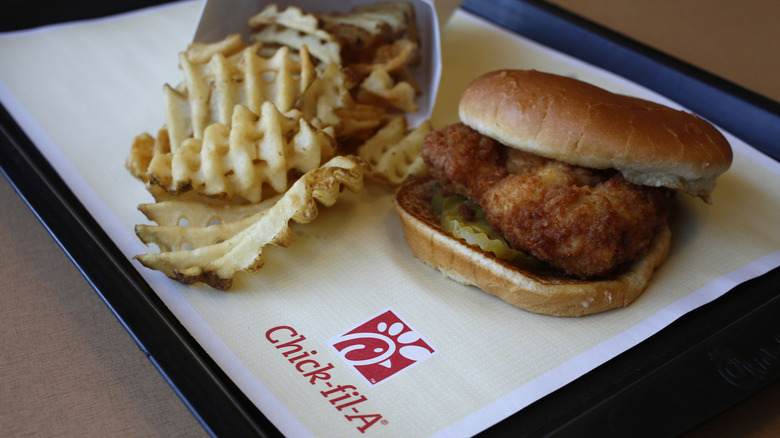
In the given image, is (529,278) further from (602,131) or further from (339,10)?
A: (339,10)

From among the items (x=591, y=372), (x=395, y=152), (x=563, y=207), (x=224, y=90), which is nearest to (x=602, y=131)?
(x=563, y=207)

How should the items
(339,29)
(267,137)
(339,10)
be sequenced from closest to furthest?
(267,137) → (339,29) → (339,10)

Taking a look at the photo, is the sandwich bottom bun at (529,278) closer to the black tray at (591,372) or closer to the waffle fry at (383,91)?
the black tray at (591,372)

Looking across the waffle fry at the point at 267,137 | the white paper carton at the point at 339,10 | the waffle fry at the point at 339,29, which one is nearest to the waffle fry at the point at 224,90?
the waffle fry at the point at 267,137

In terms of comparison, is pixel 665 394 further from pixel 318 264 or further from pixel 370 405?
pixel 318 264

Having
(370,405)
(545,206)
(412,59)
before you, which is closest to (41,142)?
(412,59)

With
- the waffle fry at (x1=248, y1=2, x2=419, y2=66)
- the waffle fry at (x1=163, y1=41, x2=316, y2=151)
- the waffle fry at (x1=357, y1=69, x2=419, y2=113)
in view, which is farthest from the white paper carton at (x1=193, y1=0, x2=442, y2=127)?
the waffle fry at (x1=163, y1=41, x2=316, y2=151)
